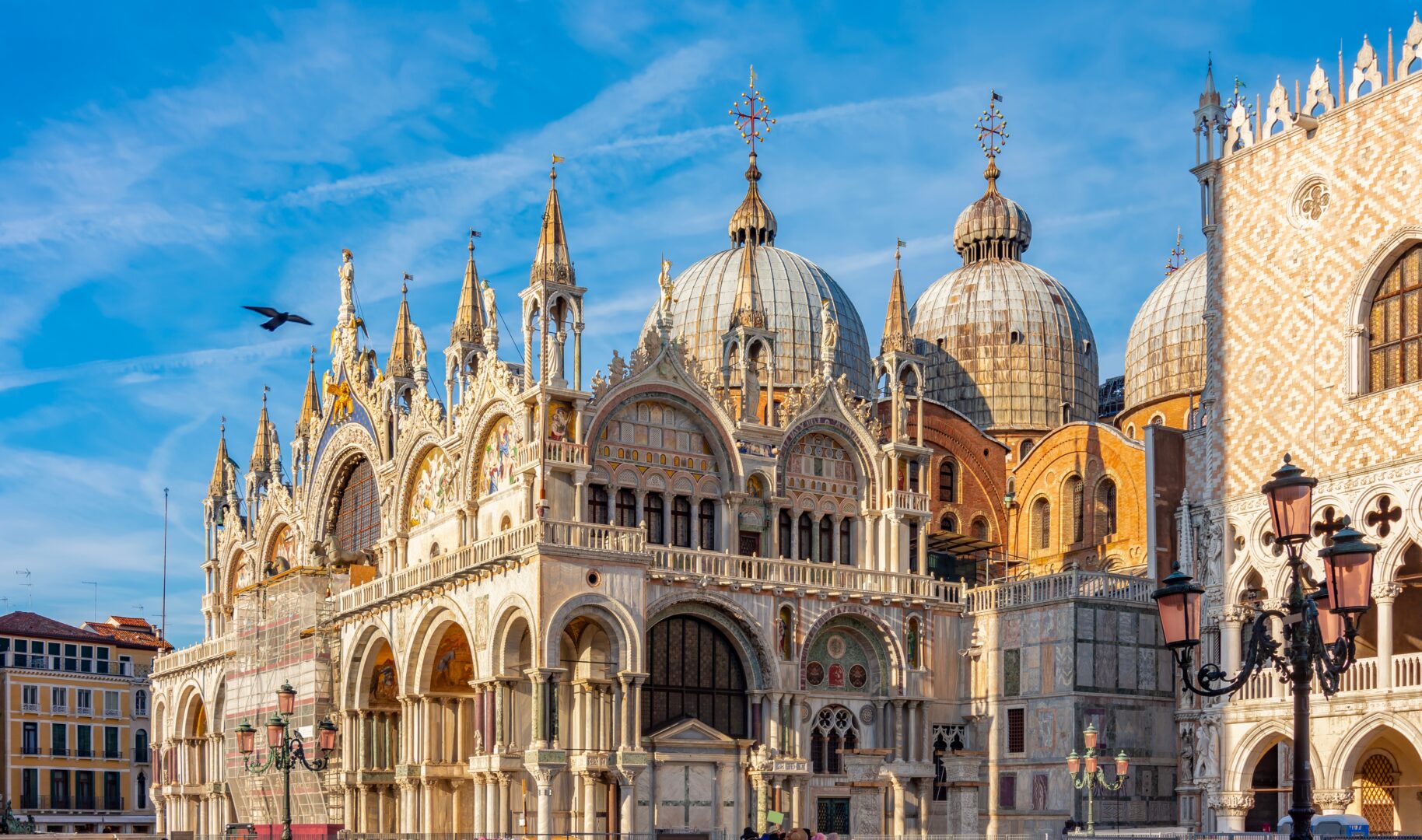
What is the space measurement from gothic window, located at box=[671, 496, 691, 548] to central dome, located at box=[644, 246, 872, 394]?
492 inches

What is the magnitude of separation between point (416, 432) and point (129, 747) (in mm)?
30491

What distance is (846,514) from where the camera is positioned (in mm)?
39938

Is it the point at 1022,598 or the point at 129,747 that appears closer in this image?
the point at 1022,598

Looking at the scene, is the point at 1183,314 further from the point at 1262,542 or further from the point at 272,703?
the point at 272,703

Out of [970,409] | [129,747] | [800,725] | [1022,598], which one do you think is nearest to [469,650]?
[800,725]

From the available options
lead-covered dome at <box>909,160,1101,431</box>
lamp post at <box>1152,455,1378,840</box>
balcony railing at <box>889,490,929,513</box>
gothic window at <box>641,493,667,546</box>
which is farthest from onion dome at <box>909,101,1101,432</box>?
lamp post at <box>1152,455,1378,840</box>

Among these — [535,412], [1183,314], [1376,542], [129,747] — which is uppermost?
[1183,314]

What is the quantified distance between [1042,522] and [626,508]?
14433 millimetres

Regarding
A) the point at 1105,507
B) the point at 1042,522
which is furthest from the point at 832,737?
the point at 1042,522

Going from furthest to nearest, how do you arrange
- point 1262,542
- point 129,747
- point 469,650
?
point 129,747 → point 469,650 → point 1262,542

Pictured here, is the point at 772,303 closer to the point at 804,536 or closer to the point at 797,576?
Answer: the point at 804,536

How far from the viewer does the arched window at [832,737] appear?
37406mm

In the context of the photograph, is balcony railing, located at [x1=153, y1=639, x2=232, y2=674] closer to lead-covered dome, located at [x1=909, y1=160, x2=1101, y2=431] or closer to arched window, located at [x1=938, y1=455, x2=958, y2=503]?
arched window, located at [x1=938, y1=455, x2=958, y2=503]

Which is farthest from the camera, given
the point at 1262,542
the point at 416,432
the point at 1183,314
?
the point at 1183,314
